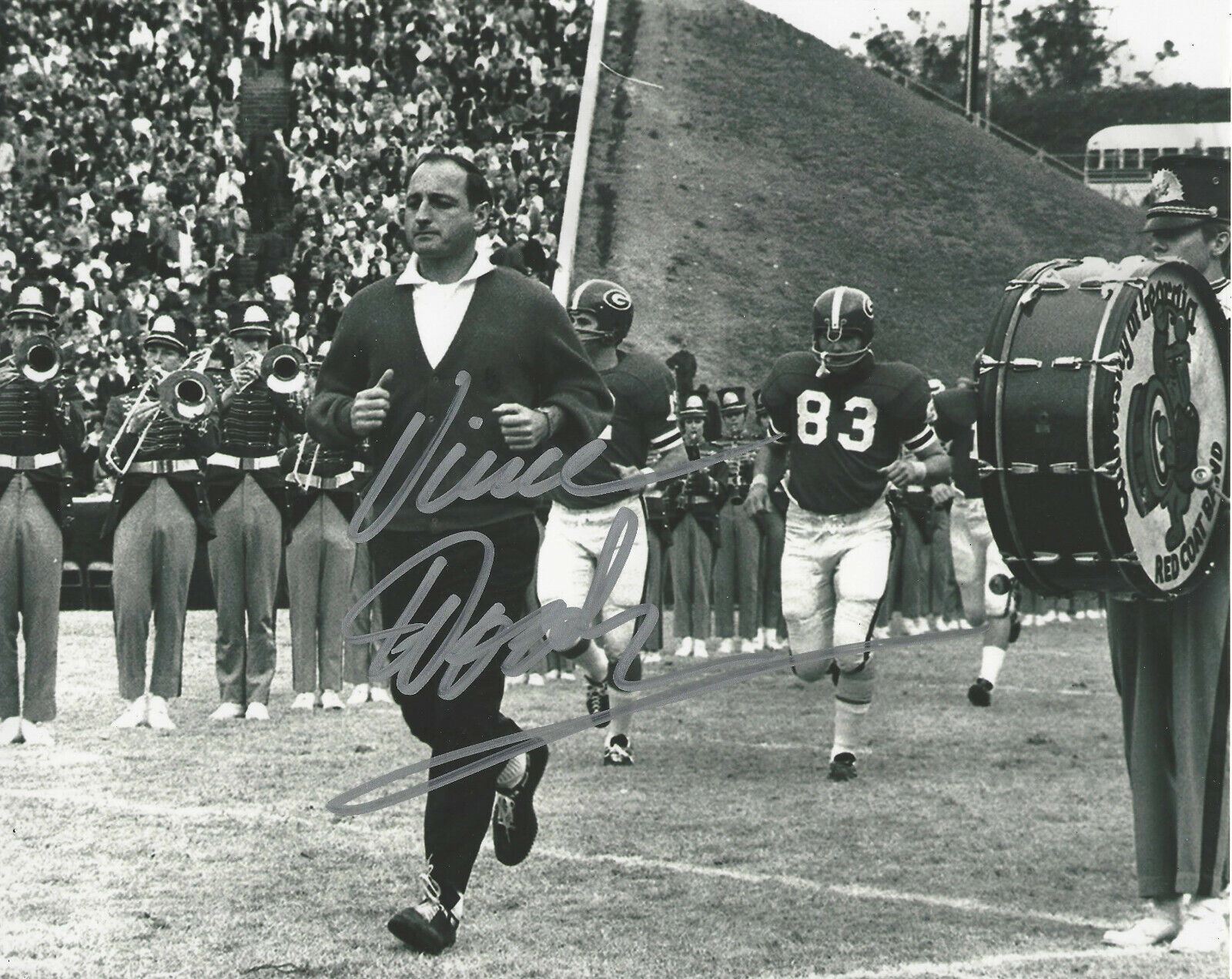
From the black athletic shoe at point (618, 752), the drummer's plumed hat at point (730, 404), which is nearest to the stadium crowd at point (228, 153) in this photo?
the drummer's plumed hat at point (730, 404)

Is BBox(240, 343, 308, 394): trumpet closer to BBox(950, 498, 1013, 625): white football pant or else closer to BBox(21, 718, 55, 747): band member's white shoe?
BBox(21, 718, 55, 747): band member's white shoe

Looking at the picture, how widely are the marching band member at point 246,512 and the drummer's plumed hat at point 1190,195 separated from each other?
697 centimetres

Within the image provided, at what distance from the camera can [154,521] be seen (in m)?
11.6

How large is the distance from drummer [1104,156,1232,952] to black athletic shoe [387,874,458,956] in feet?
6.32

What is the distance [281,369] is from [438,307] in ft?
19.5

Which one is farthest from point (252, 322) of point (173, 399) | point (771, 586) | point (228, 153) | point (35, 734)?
point (228, 153)

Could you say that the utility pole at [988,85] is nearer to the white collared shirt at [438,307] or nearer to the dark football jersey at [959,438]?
the dark football jersey at [959,438]

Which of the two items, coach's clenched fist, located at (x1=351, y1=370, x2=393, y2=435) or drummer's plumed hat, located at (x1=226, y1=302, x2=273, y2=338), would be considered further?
drummer's plumed hat, located at (x1=226, y1=302, x2=273, y2=338)

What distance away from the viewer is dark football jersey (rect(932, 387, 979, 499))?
13352mm

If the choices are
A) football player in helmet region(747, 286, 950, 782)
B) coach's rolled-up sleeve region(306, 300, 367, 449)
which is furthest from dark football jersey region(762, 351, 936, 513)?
coach's rolled-up sleeve region(306, 300, 367, 449)

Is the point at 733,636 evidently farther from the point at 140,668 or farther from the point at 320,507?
the point at 140,668

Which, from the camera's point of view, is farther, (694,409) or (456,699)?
(694,409)

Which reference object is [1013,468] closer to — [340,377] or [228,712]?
[340,377]
